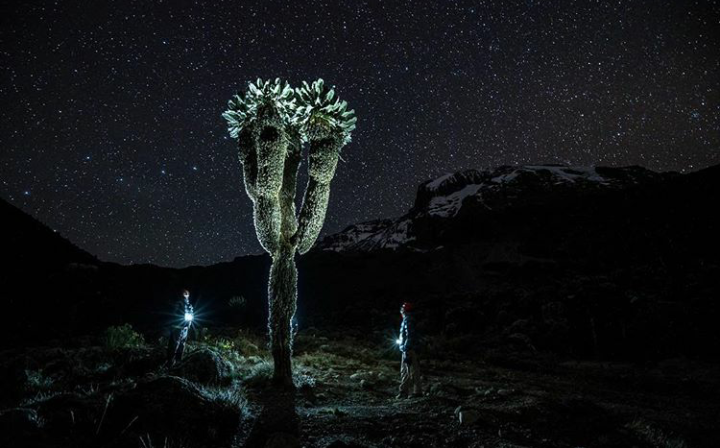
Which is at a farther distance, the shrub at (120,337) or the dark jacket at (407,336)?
the shrub at (120,337)

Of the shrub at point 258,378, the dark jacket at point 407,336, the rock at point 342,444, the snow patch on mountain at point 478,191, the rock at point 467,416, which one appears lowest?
the shrub at point 258,378

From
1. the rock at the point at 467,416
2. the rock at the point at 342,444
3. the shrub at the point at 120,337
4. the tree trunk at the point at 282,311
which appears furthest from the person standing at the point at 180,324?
the rock at the point at 467,416

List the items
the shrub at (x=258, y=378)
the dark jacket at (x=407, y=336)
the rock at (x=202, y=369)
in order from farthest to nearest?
the shrub at (x=258, y=378)
the dark jacket at (x=407, y=336)
the rock at (x=202, y=369)

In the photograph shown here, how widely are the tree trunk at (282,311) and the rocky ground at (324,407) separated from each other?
46 centimetres

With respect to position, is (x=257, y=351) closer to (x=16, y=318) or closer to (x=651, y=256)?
(x=16, y=318)

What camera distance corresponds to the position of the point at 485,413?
224 inches

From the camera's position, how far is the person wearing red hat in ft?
24.3

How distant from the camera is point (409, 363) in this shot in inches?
301

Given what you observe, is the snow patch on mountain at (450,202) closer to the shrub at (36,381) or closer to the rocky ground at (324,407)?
the rocky ground at (324,407)

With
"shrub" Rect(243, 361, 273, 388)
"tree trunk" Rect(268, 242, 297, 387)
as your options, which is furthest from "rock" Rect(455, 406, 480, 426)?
"shrub" Rect(243, 361, 273, 388)

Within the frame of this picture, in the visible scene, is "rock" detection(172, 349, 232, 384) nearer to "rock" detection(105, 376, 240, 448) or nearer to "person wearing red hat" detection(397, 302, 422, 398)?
"rock" detection(105, 376, 240, 448)

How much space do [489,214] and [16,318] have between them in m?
54.8

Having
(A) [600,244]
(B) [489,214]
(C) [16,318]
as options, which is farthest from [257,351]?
(B) [489,214]

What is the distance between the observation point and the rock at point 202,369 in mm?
6613
